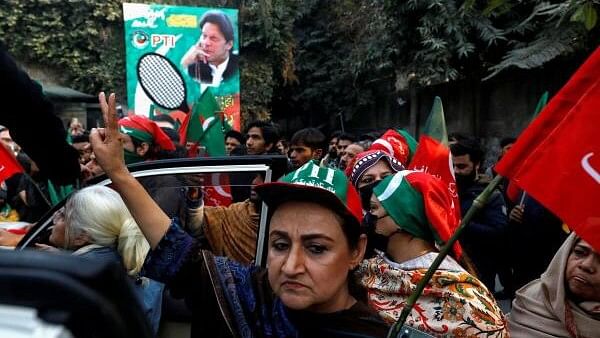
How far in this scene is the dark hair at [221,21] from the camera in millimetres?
15453

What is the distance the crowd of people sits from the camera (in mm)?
1695

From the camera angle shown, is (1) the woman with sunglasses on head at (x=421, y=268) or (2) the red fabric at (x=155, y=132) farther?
(2) the red fabric at (x=155, y=132)

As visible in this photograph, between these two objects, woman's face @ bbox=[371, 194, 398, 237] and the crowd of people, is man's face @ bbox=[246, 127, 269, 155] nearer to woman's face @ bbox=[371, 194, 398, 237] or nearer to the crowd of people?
the crowd of people

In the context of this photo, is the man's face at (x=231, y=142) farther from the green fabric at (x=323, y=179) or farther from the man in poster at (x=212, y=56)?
the man in poster at (x=212, y=56)

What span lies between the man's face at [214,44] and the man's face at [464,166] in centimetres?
1152

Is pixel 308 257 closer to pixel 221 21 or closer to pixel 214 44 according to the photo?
pixel 214 44

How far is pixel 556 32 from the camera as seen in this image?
9.20 m

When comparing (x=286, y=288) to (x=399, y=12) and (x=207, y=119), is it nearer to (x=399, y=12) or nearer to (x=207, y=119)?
(x=207, y=119)

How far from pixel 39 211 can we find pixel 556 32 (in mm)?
7454

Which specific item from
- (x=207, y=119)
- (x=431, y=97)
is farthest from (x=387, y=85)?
(x=207, y=119)

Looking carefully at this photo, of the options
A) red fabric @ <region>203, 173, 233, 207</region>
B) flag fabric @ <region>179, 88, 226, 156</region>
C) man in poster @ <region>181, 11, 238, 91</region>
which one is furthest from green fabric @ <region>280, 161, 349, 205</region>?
man in poster @ <region>181, 11, 238, 91</region>

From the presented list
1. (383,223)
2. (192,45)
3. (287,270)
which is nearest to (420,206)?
(383,223)

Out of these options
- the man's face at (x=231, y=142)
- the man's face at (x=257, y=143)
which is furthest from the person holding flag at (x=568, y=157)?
the man's face at (x=231, y=142)

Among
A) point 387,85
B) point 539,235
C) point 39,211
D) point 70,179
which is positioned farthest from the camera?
point 387,85
